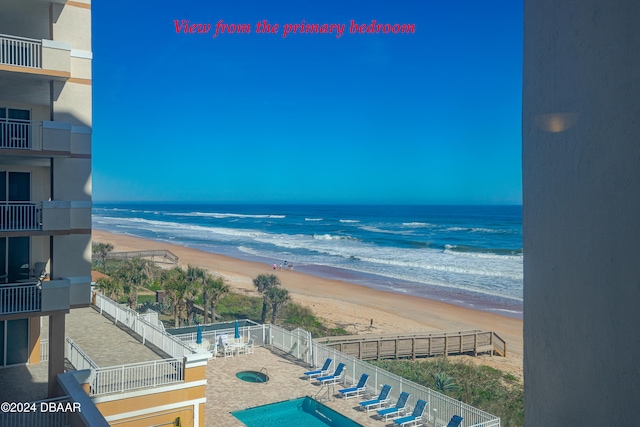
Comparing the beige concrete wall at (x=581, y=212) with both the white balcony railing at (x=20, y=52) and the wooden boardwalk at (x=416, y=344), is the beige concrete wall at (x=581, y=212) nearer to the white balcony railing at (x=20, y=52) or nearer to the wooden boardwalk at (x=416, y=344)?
the white balcony railing at (x=20, y=52)

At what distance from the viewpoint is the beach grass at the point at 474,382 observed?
13.5m

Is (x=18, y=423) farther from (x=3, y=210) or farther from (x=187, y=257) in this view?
(x=187, y=257)

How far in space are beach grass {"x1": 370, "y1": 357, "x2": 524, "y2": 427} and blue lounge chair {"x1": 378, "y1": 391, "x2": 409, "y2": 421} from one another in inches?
92.9

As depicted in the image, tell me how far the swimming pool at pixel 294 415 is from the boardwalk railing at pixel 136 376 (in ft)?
10.1

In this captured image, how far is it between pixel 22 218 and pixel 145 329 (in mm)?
4385

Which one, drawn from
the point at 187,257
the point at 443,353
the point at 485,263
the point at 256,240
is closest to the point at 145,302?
the point at 443,353

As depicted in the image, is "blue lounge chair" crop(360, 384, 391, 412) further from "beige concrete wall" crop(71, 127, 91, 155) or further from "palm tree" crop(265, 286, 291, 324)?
"palm tree" crop(265, 286, 291, 324)

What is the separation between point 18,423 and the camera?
764 centimetres

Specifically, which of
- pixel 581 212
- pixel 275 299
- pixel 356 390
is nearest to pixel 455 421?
pixel 356 390

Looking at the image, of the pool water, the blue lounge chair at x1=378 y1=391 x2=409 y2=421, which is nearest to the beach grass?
the blue lounge chair at x1=378 y1=391 x2=409 y2=421

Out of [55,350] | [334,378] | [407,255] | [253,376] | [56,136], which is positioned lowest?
[253,376]

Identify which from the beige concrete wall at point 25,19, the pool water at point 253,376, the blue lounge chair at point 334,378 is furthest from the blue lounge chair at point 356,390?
the beige concrete wall at point 25,19

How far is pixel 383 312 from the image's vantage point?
26.7 meters

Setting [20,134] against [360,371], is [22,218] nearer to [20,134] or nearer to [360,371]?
[20,134]
